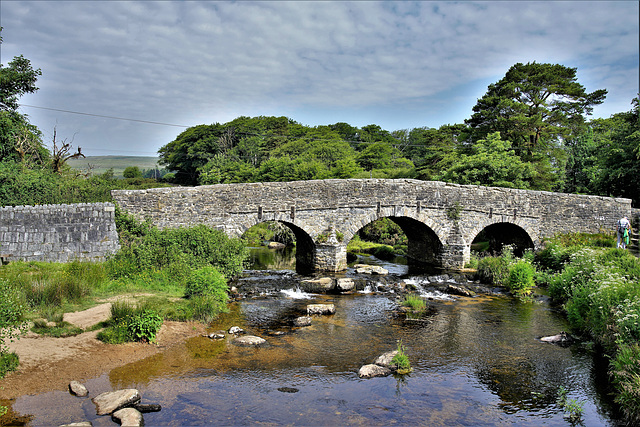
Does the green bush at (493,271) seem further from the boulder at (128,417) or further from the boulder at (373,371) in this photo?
the boulder at (128,417)

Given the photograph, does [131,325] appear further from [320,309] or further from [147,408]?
[320,309]

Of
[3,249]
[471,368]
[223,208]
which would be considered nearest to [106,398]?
[471,368]

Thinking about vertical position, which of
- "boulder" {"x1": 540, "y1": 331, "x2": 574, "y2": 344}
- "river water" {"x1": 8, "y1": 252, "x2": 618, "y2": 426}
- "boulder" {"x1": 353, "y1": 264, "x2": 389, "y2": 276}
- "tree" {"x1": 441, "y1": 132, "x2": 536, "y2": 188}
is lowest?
"river water" {"x1": 8, "y1": 252, "x2": 618, "y2": 426}

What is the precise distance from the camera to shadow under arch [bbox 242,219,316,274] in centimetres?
1930

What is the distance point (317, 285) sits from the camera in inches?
635

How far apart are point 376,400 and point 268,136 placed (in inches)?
2067

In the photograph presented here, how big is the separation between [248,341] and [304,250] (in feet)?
35.2

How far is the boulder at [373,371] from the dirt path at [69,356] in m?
4.35

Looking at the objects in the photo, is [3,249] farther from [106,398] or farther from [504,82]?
[504,82]

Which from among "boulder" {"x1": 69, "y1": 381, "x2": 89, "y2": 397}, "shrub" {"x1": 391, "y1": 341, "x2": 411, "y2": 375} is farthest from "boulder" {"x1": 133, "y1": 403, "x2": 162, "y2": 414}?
"shrub" {"x1": 391, "y1": 341, "x2": 411, "y2": 375}

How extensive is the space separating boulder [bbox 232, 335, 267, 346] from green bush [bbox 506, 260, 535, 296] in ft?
33.9

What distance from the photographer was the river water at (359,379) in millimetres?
7082

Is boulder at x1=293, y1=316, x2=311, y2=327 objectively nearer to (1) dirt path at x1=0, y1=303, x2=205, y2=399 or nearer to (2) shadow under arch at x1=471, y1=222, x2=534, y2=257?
(1) dirt path at x1=0, y1=303, x2=205, y2=399

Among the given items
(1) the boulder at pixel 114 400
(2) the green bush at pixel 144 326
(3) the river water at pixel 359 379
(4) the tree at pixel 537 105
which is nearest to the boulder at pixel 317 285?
(3) the river water at pixel 359 379
